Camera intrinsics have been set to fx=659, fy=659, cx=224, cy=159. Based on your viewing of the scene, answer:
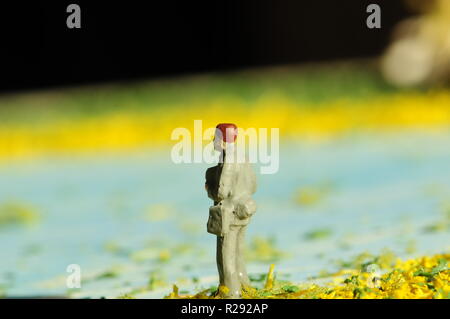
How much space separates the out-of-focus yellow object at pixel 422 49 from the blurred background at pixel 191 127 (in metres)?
0.02

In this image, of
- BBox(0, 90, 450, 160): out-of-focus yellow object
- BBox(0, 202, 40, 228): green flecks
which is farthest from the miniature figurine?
BBox(0, 90, 450, 160): out-of-focus yellow object

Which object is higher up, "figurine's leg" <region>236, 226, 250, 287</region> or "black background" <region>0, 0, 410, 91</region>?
"black background" <region>0, 0, 410, 91</region>

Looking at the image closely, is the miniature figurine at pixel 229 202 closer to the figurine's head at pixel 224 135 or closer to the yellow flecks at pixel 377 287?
the figurine's head at pixel 224 135

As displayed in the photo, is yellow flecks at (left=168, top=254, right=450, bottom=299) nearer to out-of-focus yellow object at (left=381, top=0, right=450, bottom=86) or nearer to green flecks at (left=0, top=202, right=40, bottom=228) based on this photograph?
green flecks at (left=0, top=202, right=40, bottom=228)

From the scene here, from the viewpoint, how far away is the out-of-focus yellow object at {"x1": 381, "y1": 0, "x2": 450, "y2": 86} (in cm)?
709

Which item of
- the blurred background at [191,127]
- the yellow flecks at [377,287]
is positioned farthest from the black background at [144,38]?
the yellow flecks at [377,287]

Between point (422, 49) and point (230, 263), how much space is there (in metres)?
5.56

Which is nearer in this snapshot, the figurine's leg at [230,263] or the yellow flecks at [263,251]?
the figurine's leg at [230,263]

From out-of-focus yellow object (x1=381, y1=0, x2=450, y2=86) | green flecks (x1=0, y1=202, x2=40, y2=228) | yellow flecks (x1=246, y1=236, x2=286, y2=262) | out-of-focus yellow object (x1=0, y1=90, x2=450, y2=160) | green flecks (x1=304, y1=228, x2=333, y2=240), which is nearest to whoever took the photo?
yellow flecks (x1=246, y1=236, x2=286, y2=262)

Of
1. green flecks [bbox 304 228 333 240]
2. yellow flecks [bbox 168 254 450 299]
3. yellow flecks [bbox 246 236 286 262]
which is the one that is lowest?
yellow flecks [bbox 168 254 450 299]

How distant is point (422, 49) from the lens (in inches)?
284

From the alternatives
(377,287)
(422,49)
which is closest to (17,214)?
(377,287)

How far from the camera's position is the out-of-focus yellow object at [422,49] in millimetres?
7086
